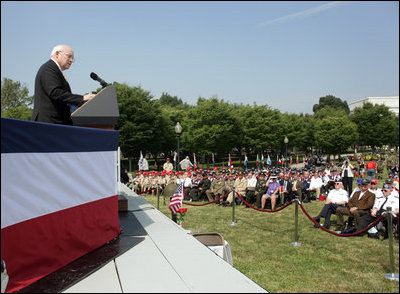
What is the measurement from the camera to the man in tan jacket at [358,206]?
843 cm

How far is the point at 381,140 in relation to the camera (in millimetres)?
58438

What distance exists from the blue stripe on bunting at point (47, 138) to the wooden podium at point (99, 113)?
1.01 ft

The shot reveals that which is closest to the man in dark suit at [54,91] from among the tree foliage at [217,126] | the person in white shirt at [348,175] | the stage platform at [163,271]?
the stage platform at [163,271]

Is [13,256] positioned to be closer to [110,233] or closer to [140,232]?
[110,233]

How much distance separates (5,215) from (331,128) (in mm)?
57032

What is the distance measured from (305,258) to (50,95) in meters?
5.56

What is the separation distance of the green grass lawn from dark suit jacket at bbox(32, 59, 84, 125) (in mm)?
3861

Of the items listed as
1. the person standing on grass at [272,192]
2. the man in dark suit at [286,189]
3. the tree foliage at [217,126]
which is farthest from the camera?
the tree foliage at [217,126]

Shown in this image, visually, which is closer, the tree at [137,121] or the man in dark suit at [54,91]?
the man in dark suit at [54,91]

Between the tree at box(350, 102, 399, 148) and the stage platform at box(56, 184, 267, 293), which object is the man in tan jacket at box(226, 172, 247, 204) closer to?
the stage platform at box(56, 184, 267, 293)

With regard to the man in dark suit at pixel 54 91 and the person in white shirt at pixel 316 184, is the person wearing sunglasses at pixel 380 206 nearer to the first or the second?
the person in white shirt at pixel 316 184

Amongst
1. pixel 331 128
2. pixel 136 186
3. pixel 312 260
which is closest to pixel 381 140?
pixel 331 128

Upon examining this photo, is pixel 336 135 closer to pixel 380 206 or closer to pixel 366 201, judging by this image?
pixel 366 201

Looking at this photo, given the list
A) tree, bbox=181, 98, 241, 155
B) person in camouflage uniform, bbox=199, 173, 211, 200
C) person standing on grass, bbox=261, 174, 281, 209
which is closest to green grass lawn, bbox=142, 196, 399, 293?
person standing on grass, bbox=261, 174, 281, 209
